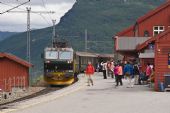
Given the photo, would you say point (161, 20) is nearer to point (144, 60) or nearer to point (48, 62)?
point (144, 60)

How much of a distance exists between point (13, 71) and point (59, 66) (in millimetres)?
9029

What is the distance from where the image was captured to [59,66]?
1670 inches

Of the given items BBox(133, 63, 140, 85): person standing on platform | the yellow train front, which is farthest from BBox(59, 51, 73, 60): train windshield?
BBox(133, 63, 140, 85): person standing on platform

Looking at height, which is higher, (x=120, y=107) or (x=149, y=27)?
(x=149, y=27)

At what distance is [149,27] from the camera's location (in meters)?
61.7

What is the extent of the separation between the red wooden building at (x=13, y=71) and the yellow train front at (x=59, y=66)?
7.10 m

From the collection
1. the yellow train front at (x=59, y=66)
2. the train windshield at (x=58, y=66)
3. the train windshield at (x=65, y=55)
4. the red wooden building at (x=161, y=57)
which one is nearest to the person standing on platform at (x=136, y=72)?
the red wooden building at (x=161, y=57)

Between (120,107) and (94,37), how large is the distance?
174 meters

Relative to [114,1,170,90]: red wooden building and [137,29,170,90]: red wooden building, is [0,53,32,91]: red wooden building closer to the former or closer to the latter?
[114,1,170,90]: red wooden building

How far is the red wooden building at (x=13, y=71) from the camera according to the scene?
49125 millimetres

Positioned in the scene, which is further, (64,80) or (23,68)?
(23,68)

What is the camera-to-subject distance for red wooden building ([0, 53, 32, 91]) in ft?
161

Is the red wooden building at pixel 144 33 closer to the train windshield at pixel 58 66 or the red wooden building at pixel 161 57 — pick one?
the train windshield at pixel 58 66

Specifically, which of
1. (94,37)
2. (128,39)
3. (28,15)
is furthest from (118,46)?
(94,37)
